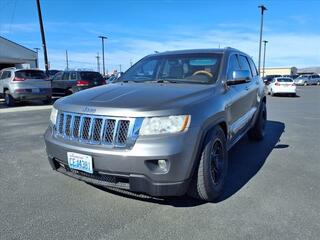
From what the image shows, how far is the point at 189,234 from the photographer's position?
3.06 m

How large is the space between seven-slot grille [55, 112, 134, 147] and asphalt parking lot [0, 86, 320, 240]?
0.80m

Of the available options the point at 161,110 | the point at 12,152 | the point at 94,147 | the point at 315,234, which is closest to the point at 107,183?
the point at 94,147

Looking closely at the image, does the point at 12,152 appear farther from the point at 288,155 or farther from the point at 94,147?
the point at 288,155

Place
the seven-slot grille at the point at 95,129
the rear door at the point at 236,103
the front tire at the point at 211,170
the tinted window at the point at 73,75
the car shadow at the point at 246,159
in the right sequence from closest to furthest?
the seven-slot grille at the point at 95,129 → the front tire at the point at 211,170 → the car shadow at the point at 246,159 → the rear door at the point at 236,103 → the tinted window at the point at 73,75

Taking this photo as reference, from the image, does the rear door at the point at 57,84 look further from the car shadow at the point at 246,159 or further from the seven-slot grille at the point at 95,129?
the seven-slot grille at the point at 95,129

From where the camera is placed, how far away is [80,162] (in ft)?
11.3

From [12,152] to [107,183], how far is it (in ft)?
11.7

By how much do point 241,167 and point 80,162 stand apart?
2.71 meters

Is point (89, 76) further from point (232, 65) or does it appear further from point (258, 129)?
point (232, 65)

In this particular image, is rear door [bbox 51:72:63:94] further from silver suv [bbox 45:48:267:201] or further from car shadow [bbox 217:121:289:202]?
silver suv [bbox 45:48:267:201]

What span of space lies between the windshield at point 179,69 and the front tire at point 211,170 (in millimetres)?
886

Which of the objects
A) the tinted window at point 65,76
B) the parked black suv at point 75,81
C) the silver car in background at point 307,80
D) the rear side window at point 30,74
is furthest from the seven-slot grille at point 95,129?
the silver car in background at point 307,80

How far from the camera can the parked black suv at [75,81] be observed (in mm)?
17344

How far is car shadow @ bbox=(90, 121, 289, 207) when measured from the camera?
3.82 meters
